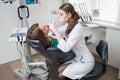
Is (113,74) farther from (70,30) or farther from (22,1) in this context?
(22,1)

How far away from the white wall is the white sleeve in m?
1.72

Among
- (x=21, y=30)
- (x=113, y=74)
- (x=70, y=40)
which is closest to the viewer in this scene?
(x=70, y=40)

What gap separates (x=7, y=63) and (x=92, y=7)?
2.00m

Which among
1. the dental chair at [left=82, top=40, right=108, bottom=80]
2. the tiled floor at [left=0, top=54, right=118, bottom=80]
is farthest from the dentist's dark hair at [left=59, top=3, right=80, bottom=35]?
the tiled floor at [left=0, top=54, right=118, bottom=80]

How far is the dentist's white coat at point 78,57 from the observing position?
1336 mm

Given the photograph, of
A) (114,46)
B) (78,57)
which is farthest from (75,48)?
(114,46)

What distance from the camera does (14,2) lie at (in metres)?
2.69

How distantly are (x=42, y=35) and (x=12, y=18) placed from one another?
1571 mm

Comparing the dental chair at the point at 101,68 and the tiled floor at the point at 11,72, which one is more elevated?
the dental chair at the point at 101,68

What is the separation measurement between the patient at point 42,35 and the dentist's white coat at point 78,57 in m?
0.17

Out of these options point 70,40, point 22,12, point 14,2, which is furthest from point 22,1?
point 70,40

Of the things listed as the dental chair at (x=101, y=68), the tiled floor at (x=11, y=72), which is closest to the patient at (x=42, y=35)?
the dental chair at (x=101, y=68)

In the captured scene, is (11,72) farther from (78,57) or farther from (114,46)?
(114,46)

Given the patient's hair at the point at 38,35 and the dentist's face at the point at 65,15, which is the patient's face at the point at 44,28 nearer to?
the patient's hair at the point at 38,35
